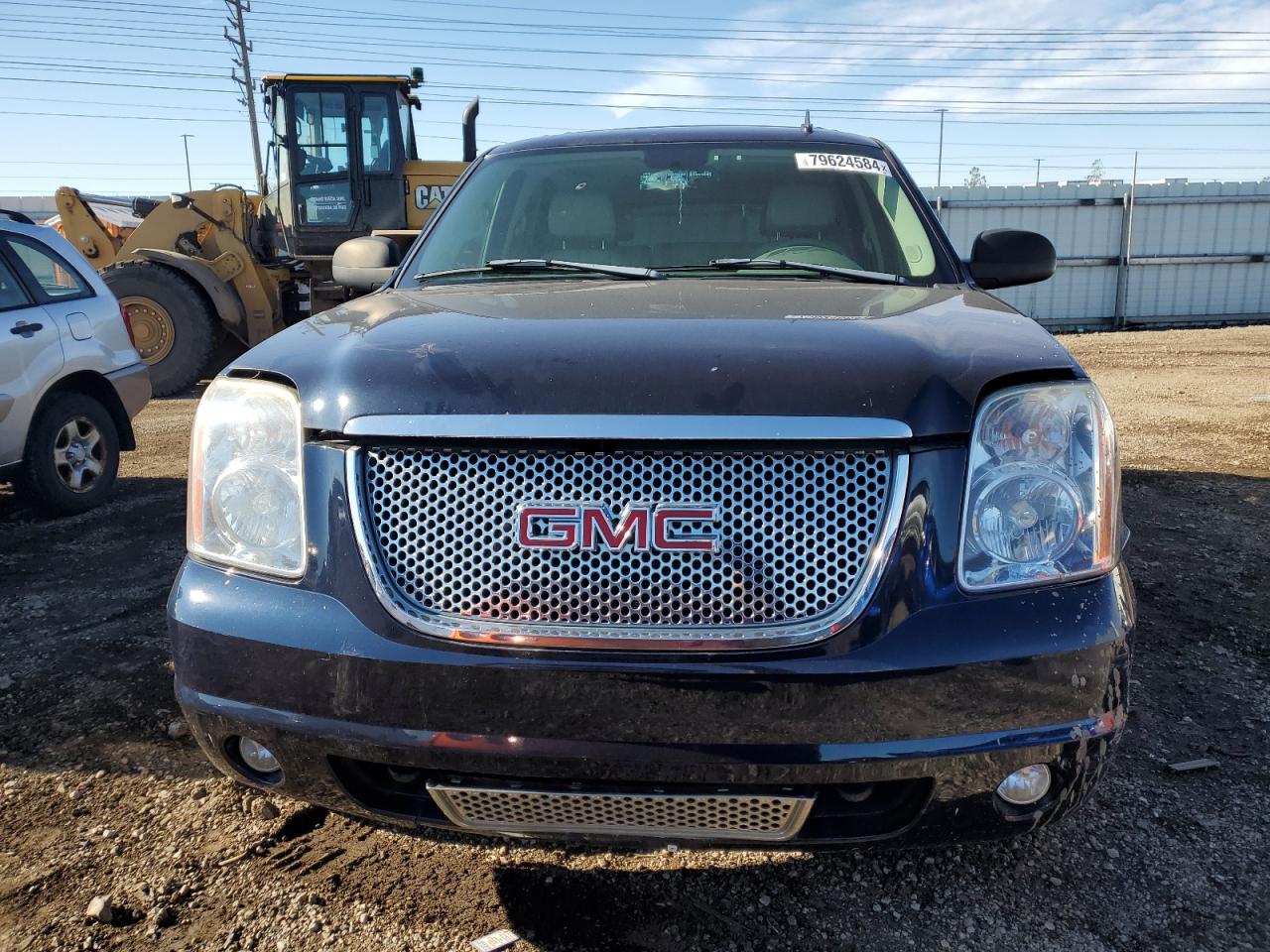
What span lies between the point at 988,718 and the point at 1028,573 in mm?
256

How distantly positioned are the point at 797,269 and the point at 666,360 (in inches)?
42.1

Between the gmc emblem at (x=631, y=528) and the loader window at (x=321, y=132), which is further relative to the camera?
the loader window at (x=321, y=132)

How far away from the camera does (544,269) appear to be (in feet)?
8.71

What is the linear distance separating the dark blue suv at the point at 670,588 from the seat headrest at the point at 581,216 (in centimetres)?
130

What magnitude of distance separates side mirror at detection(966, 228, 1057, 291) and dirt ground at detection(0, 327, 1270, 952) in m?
1.40

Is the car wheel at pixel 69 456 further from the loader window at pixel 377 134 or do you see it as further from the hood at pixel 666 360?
the loader window at pixel 377 134

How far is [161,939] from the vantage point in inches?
79.7

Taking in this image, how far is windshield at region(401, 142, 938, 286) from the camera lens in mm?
2922

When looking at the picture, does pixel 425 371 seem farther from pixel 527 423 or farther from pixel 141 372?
pixel 141 372

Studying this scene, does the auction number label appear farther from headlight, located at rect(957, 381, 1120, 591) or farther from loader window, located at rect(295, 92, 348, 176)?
loader window, located at rect(295, 92, 348, 176)

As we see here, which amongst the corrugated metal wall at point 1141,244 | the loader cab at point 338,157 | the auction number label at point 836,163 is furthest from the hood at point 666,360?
the corrugated metal wall at point 1141,244

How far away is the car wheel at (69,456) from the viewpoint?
5.50 m

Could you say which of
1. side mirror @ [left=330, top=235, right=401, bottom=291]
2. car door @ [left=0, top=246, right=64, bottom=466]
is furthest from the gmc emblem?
car door @ [left=0, top=246, right=64, bottom=466]

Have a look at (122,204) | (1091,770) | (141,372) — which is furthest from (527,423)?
(122,204)
